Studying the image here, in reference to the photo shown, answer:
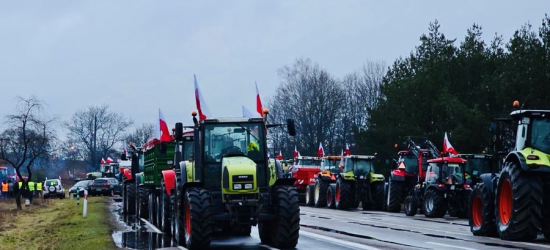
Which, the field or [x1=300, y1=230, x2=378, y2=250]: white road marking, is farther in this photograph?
the field

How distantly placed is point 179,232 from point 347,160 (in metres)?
23.1

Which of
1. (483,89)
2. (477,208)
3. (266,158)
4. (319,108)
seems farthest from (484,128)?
(319,108)

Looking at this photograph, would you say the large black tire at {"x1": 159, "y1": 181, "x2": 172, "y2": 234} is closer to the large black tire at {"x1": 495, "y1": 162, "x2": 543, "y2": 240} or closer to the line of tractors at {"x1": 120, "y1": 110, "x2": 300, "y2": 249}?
the line of tractors at {"x1": 120, "y1": 110, "x2": 300, "y2": 249}

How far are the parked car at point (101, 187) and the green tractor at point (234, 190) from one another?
43.9 meters

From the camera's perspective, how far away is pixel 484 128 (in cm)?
4519

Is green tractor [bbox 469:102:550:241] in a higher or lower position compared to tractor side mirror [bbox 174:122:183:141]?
lower

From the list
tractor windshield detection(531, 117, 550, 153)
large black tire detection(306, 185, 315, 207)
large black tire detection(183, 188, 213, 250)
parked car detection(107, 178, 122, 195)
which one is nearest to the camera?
large black tire detection(183, 188, 213, 250)

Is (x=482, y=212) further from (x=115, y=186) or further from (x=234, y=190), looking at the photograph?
(x=115, y=186)

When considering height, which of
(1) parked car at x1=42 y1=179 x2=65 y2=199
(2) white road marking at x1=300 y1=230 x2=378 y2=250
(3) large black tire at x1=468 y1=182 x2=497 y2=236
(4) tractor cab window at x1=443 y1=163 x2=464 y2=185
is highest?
(4) tractor cab window at x1=443 y1=163 x2=464 y2=185

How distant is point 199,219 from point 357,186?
23.9 meters

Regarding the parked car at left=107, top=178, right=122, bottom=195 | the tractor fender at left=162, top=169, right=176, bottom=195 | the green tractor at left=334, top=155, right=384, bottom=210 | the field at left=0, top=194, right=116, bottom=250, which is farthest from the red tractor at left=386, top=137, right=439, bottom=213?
the parked car at left=107, top=178, right=122, bottom=195

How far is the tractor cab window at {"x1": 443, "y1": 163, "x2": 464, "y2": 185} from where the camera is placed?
3117 centimetres

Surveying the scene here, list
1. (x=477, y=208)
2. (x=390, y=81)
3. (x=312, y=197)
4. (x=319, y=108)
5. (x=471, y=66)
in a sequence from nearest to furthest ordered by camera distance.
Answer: (x=477, y=208) → (x=312, y=197) → (x=471, y=66) → (x=390, y=81) → (x=319, y=108)

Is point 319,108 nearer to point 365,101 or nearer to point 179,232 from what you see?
point 365,101
